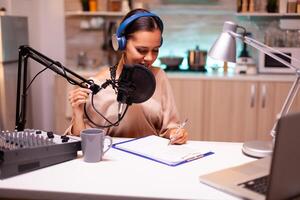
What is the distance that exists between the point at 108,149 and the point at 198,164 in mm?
373

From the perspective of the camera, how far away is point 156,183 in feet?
4.25

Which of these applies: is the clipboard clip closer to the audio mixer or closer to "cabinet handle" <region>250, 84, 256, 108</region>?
the audio mixer

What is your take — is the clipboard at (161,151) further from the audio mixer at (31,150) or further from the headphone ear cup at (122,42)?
the headphone ear cup at (122,42)

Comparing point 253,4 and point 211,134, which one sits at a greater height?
point 253,4

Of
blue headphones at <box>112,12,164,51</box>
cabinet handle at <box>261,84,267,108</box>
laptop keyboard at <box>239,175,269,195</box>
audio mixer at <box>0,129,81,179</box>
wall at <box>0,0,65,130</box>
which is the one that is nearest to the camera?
laptop keyboard at <box>239,175,269,195</box>

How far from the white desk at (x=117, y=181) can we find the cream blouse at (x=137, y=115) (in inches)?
15.3

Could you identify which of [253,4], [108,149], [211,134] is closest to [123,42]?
[108,149]

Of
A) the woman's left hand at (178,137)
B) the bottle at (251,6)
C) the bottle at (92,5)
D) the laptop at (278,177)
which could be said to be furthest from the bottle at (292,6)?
the laptop at (278,177)

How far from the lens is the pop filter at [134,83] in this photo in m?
1.51

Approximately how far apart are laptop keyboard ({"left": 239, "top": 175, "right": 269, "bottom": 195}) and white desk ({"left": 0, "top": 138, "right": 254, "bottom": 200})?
0.08 metres

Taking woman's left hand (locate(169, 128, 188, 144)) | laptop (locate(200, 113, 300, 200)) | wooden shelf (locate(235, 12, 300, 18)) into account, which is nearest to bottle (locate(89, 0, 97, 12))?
wooden shelf (locate(235, 12, 300, 18))

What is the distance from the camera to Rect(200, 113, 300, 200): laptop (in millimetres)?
1094

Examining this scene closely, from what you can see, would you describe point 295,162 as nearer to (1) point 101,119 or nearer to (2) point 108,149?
(2) point 108,149

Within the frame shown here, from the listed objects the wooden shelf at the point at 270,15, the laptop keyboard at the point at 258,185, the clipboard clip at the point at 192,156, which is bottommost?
the clipboard clip at the point at 192,156
